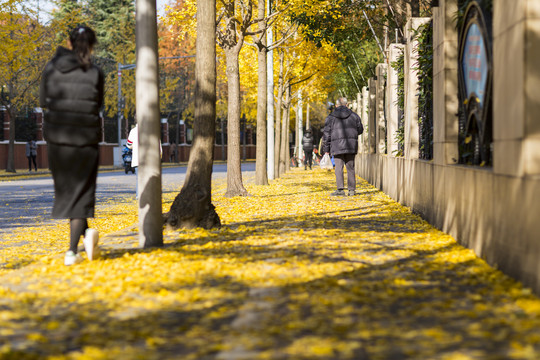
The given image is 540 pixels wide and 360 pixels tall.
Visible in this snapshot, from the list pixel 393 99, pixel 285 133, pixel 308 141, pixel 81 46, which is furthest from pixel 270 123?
pixel 81 46

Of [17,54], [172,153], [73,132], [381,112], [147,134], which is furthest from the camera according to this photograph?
[172,153]

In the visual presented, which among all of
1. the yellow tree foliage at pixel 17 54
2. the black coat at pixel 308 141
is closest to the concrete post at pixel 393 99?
the yellow tree foliage at pixel 17 54

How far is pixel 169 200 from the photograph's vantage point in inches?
731

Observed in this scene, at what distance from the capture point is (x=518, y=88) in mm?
6328

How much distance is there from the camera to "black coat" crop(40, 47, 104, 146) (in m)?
7.42

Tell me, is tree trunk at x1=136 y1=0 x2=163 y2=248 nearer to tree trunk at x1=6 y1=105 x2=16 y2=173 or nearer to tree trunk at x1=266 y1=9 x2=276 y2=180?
tree trunk at x1=266 y1=9 x2=276 y2=180

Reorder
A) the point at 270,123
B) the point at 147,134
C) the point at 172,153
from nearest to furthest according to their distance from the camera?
1. the point at 147,134
2. the point at 270,123
3. the point at 172,153

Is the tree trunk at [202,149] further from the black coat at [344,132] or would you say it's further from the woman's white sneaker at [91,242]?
the black coat at [344,132]

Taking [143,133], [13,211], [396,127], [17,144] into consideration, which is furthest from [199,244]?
[17,144]

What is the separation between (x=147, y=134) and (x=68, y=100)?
1.42m

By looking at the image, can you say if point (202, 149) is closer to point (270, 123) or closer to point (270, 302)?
point (270, 302)

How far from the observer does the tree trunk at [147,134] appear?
8719mm

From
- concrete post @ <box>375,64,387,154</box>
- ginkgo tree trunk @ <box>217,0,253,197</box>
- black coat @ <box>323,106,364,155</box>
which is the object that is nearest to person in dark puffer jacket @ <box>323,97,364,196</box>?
black coat @ <box>323,106,364,155</box>

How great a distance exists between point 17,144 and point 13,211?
3317 cm
